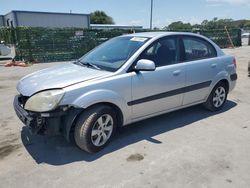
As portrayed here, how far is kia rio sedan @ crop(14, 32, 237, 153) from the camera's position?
11.2ft

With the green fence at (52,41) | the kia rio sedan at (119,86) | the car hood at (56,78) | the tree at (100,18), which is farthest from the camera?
the tree at (100,18)

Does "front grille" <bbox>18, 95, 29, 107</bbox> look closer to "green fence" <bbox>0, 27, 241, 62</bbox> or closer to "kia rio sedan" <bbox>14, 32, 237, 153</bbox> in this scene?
"kia rio sedan" <bbox>14, 32, 237, 153</bbox>

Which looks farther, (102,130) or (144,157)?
(102,130)

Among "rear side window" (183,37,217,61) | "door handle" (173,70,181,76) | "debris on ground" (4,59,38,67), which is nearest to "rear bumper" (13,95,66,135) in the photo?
"door handle" (173,70,181,76)

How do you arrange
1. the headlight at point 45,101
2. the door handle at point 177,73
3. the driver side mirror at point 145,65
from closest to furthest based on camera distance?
the headlight at point 45,101 → the driver side mirror at point 145,65 → the door handle at point 177,73

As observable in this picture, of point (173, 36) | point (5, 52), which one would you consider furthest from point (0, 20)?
point (173, 36)

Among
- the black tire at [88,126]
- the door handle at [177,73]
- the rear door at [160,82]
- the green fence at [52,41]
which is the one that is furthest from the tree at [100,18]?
the black tire at [88,126]

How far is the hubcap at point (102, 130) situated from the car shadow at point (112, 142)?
15 cm

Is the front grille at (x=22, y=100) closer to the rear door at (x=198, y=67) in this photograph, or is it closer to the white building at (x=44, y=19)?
the rear door at (x=198, y=67)

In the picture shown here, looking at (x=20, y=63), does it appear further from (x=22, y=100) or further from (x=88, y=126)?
(x=88, y=126)

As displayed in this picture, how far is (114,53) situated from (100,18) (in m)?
78.5

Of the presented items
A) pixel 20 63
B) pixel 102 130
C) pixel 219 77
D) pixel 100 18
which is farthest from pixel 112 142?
pixel 100 18

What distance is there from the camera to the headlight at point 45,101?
10.8 ft

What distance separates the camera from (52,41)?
569 inches
